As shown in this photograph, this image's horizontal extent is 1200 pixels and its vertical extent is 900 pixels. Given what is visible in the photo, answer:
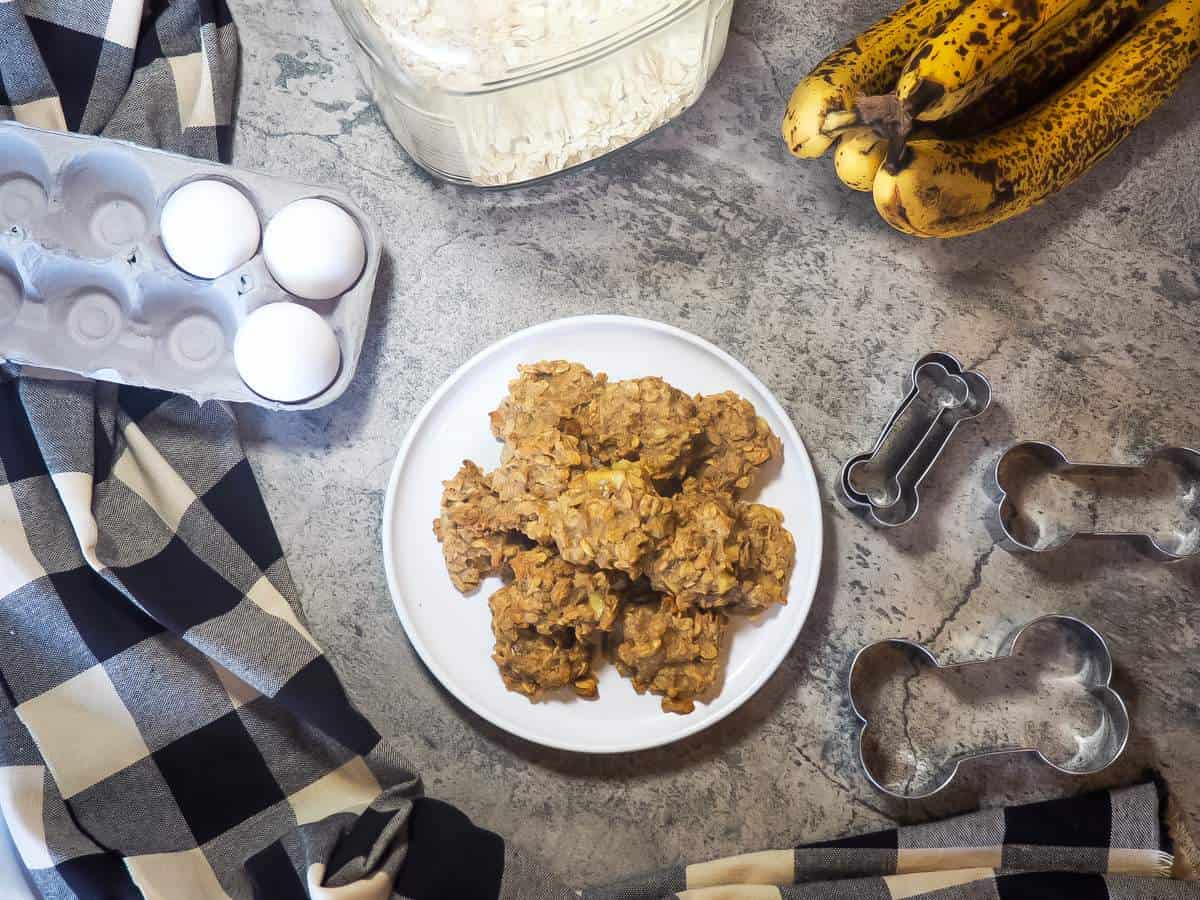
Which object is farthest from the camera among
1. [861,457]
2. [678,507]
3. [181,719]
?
[861,457]

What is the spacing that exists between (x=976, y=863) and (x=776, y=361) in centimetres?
87

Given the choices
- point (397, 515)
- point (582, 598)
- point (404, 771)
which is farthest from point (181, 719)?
point (582, 598)

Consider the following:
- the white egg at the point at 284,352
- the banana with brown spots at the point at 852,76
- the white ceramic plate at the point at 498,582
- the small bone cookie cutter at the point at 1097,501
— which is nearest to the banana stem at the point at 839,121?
the banana with brown spots at the point at 852,76

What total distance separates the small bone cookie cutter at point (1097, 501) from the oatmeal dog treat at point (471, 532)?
2.74 ft

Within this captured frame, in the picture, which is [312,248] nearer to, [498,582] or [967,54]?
[498,582]

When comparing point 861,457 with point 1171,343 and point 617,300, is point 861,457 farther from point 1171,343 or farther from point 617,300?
point 1171,343

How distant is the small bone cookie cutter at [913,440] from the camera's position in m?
1.54

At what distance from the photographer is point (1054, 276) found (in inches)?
65.0

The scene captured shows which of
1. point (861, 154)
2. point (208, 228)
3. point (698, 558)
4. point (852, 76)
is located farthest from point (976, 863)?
point (208, 228)

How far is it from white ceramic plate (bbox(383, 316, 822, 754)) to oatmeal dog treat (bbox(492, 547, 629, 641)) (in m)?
0.14

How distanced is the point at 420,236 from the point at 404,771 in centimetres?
89

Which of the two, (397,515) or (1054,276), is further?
(1054,276)

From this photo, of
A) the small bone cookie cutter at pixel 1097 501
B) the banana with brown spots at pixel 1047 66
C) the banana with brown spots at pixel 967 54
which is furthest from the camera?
the small bone cookie cutter at pixel 1097 501

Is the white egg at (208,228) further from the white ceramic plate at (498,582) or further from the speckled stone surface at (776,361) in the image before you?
the white ceramic plate at (498,582)
